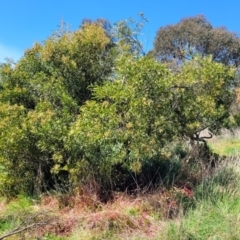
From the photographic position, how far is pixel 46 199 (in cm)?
679

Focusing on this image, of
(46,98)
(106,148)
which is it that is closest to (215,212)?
(106,148)

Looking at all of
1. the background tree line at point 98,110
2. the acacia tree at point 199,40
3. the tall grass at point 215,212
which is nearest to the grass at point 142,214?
the tall grass at point 215,212

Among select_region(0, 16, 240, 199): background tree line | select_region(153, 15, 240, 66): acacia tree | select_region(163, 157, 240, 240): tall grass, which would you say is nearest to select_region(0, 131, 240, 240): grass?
select_region(163, 157, 240, 240): tall grass

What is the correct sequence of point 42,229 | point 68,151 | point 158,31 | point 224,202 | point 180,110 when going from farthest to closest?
1. point 158,31
2. point 180,110
3. point 68,151
4. point 224,202
5. point 42,229

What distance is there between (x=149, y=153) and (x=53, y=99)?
261cm

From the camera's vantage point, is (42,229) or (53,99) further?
(53,99)

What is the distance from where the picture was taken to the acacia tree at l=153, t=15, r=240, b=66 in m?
30.1

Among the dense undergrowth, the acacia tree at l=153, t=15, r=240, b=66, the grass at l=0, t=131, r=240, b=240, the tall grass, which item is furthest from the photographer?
the acacia tree at l=153, t=15, r=240, b=66

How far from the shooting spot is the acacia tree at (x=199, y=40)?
98.7 feet

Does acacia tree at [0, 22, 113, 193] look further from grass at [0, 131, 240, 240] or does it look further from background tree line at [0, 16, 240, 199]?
grass at [0, 131, 240, 240]

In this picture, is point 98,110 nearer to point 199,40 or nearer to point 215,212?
point 215,212

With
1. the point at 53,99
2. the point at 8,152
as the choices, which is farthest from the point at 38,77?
the point at 8,152

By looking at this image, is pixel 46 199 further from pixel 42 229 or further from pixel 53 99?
pixel 53 99

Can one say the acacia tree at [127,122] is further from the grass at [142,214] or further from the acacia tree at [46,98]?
the grass at [142,214]
